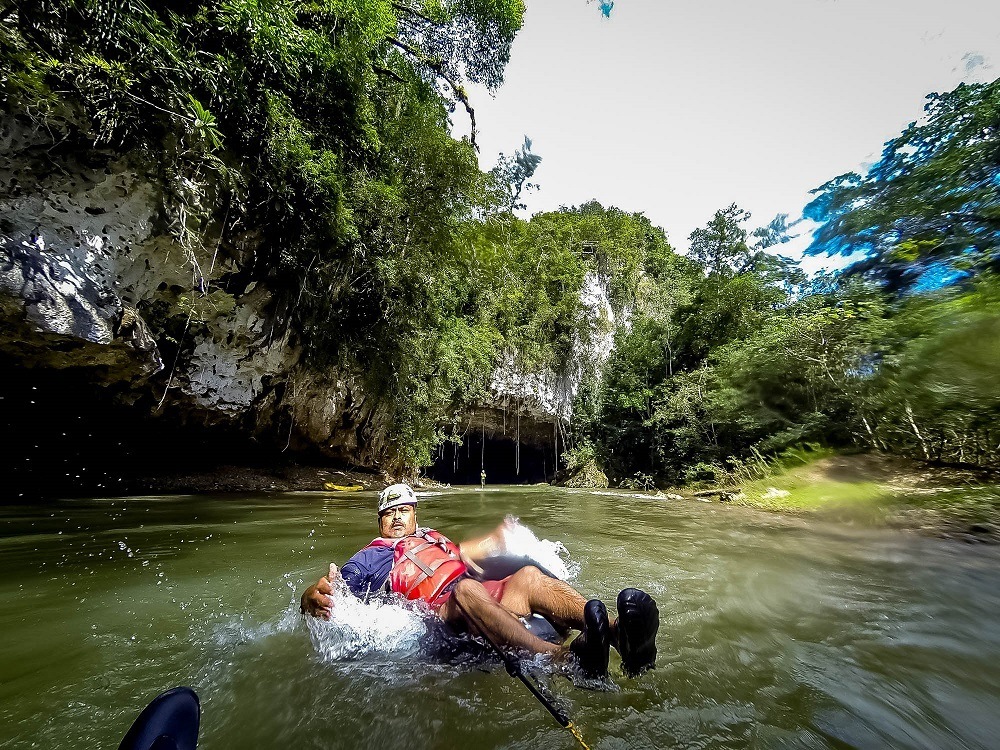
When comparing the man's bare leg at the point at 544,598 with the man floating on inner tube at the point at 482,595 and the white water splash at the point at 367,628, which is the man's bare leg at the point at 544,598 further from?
the white water splash at the point at 367,628

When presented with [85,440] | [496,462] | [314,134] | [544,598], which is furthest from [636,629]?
[496,462]

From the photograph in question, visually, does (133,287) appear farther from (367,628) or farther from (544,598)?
(544,598)

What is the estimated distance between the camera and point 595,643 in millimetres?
1410

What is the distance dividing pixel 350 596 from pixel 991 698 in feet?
7.93

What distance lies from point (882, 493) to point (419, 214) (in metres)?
8.06

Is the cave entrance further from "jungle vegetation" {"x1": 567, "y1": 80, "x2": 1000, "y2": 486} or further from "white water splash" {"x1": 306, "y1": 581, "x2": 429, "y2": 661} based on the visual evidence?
"white water splash" {"x1": 306, "y1": 581, "x2": 429, "y2": 661}

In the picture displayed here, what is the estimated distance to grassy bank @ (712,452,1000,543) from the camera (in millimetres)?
4211

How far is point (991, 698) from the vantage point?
4.61ft

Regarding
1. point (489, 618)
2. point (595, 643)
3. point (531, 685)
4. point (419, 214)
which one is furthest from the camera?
point (419, 214)

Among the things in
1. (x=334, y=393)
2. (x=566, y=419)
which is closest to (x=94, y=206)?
(x=334, y=393)

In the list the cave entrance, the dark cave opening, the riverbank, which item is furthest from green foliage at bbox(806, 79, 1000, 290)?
the cave entrance

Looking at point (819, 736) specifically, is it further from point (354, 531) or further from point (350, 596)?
point (354, 531)

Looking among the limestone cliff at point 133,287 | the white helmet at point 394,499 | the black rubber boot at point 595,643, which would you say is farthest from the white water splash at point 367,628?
the limestone cliff at point 133,287

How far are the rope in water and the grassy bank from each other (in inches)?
186
